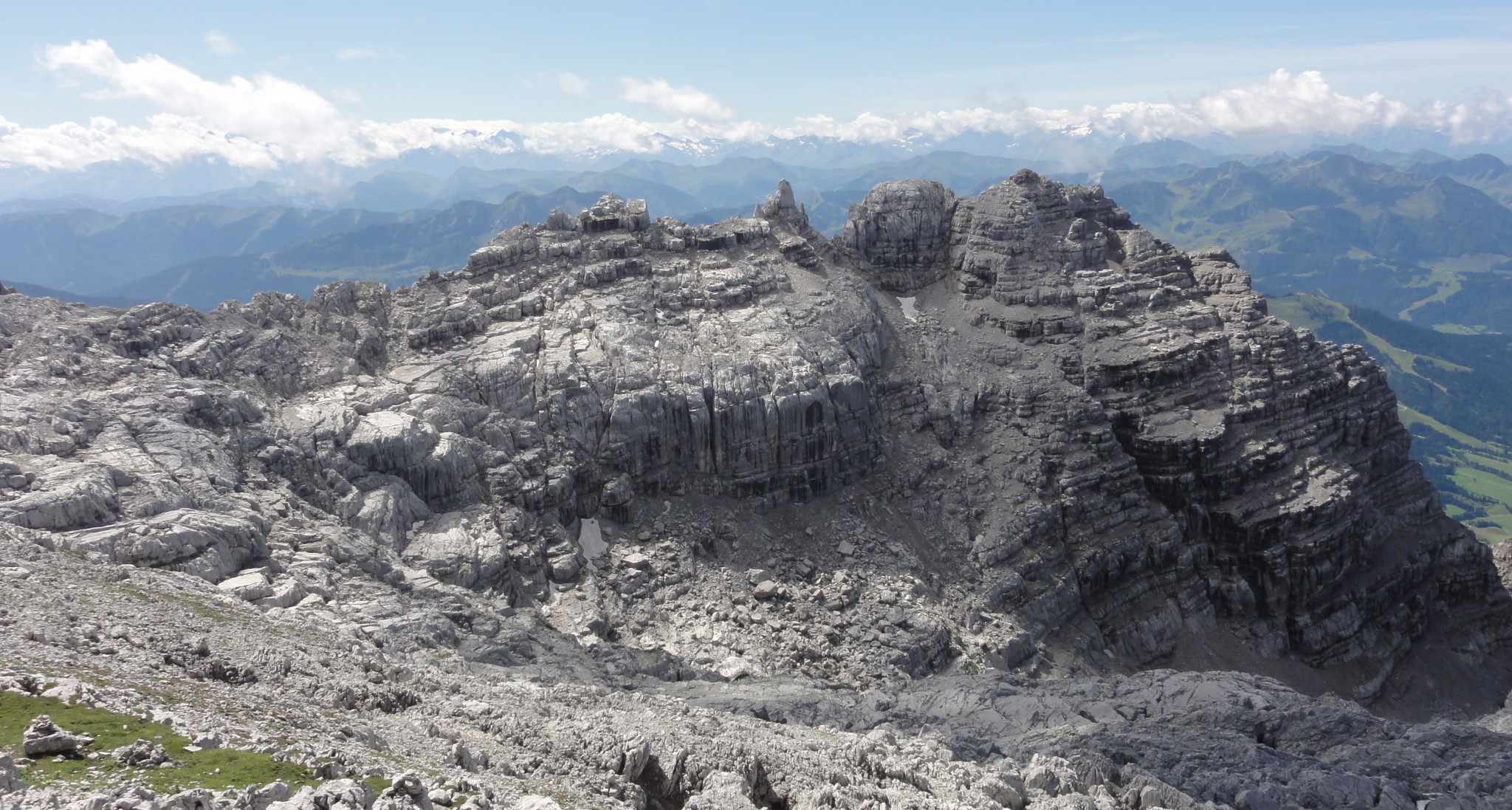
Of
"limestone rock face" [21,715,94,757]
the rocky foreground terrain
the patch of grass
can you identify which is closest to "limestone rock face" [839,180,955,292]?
the rocky foreground terrain

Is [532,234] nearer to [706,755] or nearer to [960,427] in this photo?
[960,427]

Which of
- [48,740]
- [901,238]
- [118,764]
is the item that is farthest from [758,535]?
[48,740]

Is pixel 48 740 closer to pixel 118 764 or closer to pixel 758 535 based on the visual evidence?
pixel 118 764

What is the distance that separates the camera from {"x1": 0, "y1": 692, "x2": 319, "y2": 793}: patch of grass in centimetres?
2330

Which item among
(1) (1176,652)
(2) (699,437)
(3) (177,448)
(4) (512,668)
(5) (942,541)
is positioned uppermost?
(3) (177,448)

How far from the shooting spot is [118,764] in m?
24.3

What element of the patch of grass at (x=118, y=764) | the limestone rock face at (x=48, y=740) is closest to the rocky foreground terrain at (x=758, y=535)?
the limestone rock face at (x=48, y=740)

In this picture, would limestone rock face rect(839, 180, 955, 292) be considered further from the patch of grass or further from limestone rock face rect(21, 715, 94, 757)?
limestone rock face rect(21, 715, 94, 757)

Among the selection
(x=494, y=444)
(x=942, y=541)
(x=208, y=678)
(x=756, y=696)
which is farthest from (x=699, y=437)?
(x=208, y=678)

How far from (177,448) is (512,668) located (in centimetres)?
2559

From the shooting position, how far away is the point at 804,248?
93438mm

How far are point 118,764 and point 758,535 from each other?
173 ft

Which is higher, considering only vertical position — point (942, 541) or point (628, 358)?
point (628, 358)

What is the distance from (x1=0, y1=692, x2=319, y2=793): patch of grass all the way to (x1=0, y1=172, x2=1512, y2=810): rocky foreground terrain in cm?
33
